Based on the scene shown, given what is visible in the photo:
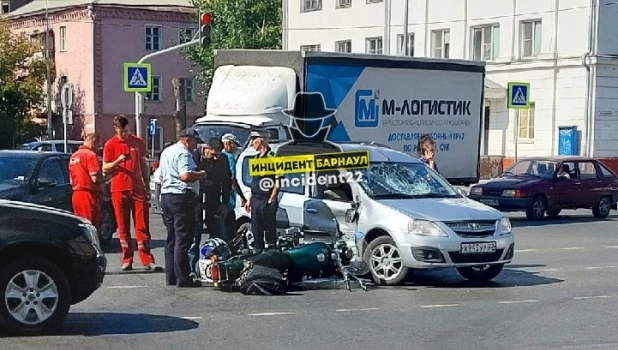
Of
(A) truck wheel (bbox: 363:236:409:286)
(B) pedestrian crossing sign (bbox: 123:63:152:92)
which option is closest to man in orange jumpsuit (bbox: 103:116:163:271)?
(A) truck wheel (bbox: 363:236:409:286)

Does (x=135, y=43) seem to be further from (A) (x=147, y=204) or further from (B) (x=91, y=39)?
(A) (x=147, y=204)

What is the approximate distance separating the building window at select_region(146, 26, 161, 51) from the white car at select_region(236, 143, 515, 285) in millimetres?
52273

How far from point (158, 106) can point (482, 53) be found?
2582cm

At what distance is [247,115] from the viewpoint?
2102cm

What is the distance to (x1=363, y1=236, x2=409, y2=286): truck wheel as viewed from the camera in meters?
13.7

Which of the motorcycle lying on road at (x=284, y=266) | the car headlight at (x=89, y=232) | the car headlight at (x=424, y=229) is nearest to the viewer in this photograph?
the car headlight at (x=89, y=232)

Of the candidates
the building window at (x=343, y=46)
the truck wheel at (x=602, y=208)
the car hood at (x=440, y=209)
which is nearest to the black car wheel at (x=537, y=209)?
the truck wheel at (x=602, y=208)

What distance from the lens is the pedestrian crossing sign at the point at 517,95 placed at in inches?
1153

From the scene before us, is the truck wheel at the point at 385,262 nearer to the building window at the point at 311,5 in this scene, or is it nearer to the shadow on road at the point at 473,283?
the shadow on road at the point at 473,283

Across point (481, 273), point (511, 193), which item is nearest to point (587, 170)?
point (511, 193)

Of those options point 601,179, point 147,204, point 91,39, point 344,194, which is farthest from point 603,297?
point 91,39

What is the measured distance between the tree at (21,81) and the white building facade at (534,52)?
19.7 metres

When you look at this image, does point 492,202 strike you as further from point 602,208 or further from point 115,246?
point 115,246

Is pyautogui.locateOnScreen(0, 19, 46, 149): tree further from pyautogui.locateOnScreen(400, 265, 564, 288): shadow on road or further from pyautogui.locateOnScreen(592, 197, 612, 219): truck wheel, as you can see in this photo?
pyautogui.locateOnScreen(400, 265, 564, 288): shadow on road
